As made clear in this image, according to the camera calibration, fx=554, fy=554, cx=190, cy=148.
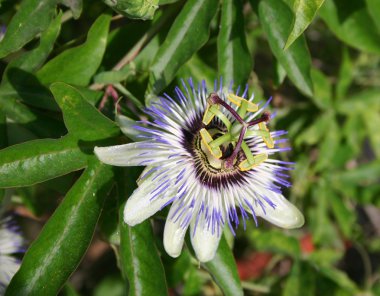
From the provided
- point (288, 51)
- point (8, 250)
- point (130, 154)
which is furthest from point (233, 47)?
point (8, 250)

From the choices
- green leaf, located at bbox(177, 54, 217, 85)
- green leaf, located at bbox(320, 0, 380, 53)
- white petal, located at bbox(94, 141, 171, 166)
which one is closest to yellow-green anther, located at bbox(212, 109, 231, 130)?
white petal, located at bbox(94, 141, 171, 166)

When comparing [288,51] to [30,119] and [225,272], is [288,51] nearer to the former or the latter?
[225,272]

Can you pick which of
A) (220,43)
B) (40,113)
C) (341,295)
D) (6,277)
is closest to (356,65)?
(341,295)

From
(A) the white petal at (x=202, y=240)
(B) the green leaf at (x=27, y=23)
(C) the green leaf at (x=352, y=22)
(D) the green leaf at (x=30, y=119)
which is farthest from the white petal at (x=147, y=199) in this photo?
(C) the green leaf at (x=352, y=22)

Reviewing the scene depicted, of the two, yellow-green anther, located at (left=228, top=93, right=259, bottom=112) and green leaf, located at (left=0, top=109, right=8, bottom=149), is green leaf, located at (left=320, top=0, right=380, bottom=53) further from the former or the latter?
green leaf, located at (left=0, top=109, right=8, bottom=149)

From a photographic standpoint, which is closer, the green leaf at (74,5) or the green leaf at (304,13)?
the green leaf at (304,13)

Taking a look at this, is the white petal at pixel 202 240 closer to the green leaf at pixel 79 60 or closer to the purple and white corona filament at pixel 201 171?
the purple and white corona filament at pixel 201 171
